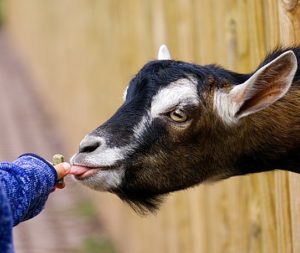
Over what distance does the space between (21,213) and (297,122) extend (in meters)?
1.13

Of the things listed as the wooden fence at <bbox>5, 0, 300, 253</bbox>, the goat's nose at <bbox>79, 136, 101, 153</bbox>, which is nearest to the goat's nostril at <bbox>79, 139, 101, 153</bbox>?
the goat's nose at <bbox>79, 136, 101, 153</bbox>

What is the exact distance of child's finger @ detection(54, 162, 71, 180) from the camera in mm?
3160

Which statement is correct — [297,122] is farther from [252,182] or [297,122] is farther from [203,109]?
[252,182]

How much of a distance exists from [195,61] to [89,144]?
193 centimetres

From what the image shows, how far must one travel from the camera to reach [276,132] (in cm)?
343

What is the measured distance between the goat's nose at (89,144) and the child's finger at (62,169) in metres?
0.09

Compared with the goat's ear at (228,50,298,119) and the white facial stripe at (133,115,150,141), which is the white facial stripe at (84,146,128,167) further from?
the goat's ear at (228,50,298,119)

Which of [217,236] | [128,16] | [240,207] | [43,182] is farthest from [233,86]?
[128,16]

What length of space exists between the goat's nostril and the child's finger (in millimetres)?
87

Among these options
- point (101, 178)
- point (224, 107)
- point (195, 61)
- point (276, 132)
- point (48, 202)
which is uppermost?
point (195, 61)

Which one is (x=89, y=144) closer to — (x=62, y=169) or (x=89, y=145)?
(x=89, y=145)

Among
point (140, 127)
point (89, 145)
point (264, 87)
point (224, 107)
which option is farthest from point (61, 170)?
point (264, 87)

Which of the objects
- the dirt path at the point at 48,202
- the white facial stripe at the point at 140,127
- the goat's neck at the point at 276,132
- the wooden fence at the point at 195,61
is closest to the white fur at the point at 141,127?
the white facial stripe at the point at 140,127

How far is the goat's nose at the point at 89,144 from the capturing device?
3254 mm
